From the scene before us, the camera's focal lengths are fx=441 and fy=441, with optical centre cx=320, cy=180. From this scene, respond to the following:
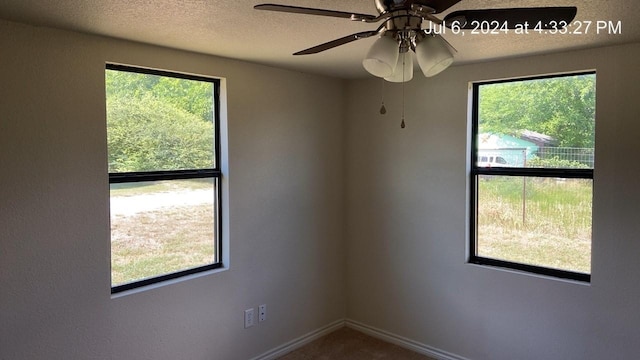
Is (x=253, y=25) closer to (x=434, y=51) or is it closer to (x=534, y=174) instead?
(x=434, y=51)

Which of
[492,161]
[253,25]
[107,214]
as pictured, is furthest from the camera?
[492,161]

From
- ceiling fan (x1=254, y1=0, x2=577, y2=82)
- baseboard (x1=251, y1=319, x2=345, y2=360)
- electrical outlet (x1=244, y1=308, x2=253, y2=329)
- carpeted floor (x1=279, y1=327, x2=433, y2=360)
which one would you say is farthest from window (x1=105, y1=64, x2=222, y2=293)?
ceiling fan (x1=254, y1=0, x2=577, y2=82)

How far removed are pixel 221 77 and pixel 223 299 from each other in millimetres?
1471

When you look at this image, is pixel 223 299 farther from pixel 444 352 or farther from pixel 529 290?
pixel 529 290

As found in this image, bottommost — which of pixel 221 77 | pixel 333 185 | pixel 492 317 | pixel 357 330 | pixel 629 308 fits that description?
pixel 357 330

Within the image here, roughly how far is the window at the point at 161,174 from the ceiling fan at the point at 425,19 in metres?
1.44

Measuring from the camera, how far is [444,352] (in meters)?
3.26

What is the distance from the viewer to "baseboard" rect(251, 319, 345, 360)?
3260 millimetres

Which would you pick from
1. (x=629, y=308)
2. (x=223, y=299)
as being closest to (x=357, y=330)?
(x=223, y=299)

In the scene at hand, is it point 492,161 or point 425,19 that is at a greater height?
point 425,19

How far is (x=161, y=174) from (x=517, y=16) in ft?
6.82

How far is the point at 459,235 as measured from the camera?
3.16 m

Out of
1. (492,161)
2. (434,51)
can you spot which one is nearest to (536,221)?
(492,161)

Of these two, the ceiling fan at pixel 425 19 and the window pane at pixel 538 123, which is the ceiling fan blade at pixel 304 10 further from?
the window pane at pixel 538 123
